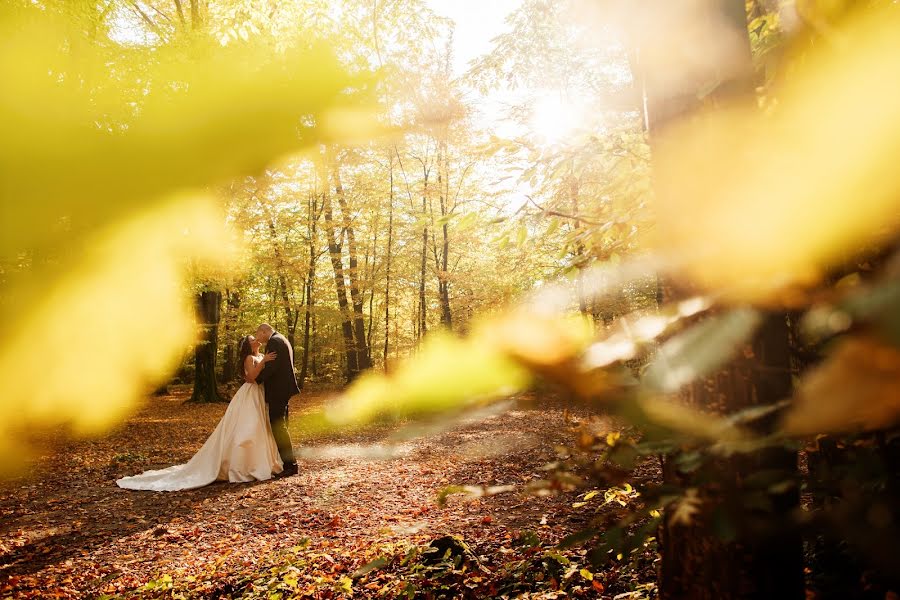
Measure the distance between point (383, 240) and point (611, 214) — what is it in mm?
17057

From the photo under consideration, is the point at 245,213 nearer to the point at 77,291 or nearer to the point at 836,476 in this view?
the point at 77,291

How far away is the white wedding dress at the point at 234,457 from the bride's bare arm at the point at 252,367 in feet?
0.77

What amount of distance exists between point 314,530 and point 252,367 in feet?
11.1

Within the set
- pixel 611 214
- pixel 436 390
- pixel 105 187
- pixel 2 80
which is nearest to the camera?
pixel 611 214

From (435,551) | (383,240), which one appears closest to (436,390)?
(383,240)

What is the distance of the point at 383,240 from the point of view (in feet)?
61.3

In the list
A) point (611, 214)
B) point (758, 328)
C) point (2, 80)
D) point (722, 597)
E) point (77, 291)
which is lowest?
point (722, 597)

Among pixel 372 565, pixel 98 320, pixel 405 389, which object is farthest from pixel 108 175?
pixel 372 565

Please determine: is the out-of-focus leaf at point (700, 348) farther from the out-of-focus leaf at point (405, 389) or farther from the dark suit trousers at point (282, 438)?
the dark suit trousers at point (282, 438)

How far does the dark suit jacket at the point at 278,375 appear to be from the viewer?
7.41 metres

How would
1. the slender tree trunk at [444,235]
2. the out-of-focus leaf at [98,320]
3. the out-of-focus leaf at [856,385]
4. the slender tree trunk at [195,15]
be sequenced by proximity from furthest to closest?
the slender tree trunk at [444,235] → the slender tree trunk at [195,15] → the out-of-focus leaf at [98,320] → the out-of-focus leaf at [856,385]

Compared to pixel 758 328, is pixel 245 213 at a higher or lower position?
higher

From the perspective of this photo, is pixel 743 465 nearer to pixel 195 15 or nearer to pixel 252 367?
pixel 252 367

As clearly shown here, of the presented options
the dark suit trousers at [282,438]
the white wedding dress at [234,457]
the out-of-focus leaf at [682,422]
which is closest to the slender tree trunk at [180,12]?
the white wedding dress at [234,457]
